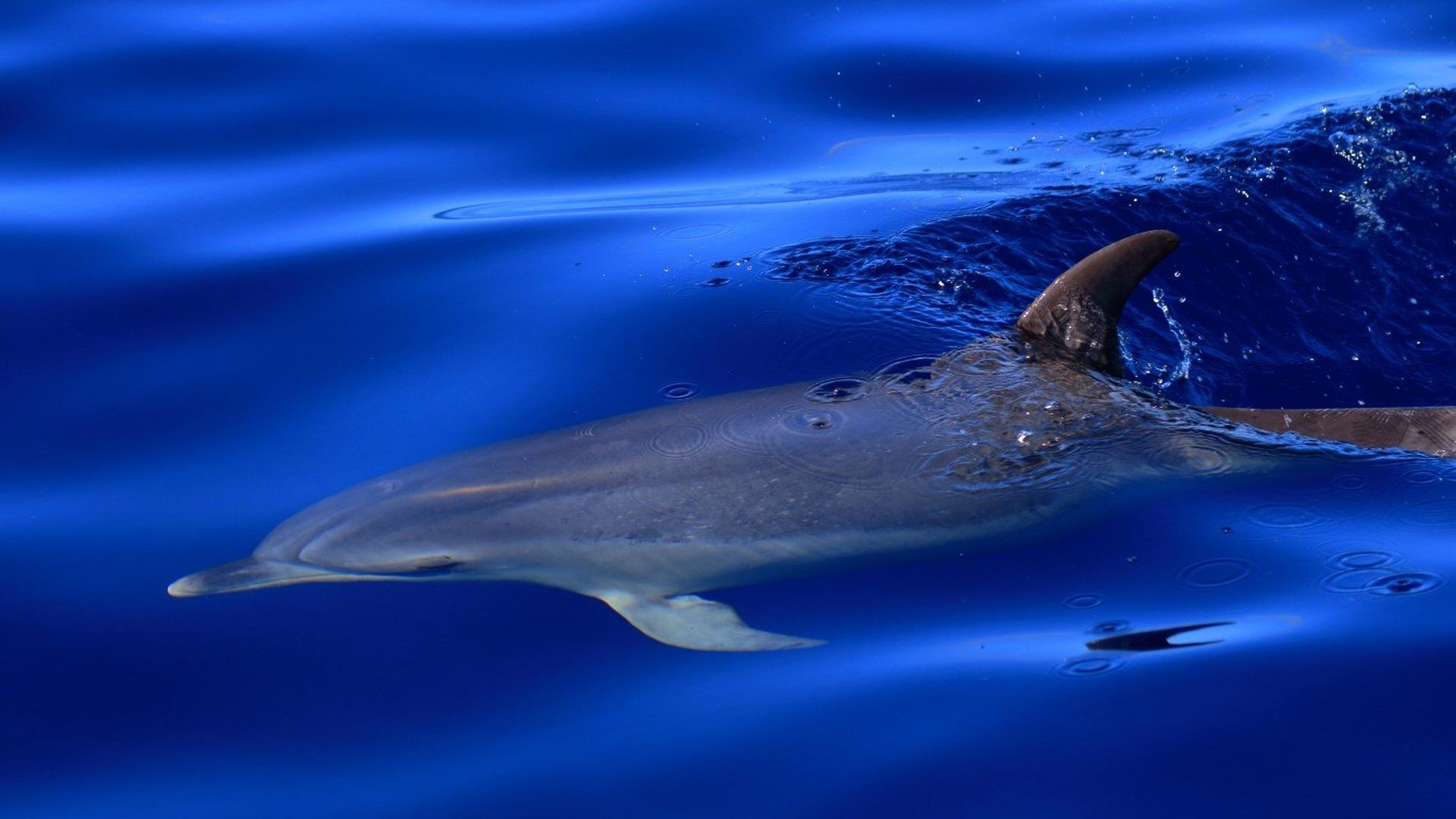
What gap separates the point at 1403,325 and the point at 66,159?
832 centimetres

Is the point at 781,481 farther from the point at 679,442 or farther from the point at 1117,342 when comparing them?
the point at 1117,342

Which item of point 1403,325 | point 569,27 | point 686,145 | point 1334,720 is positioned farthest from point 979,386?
point 569,27

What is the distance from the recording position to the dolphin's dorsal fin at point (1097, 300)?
6.36 m

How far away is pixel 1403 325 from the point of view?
316 inches

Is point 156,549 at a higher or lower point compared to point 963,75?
lower

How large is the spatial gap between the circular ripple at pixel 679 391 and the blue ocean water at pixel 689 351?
31 millimetres

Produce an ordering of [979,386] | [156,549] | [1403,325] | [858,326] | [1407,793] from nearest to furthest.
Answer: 1. [1407,793]
2. [156,549]
3. [979,386]
4. [858,326]
5. [1403,325]

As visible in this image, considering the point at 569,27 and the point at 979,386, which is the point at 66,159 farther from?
the point at 979,386

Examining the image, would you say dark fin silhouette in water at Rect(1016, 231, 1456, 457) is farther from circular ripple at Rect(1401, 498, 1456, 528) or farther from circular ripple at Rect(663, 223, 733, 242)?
circular ripple at Rect(663, 223, 733, 242)

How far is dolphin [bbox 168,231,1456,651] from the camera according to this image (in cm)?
550

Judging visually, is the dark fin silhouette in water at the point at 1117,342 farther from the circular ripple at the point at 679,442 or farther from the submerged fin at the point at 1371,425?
the circular ripple at the point at 679,442

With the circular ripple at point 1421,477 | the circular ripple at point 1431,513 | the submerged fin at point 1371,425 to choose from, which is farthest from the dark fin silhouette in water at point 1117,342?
the circular ripple at point 1431,513

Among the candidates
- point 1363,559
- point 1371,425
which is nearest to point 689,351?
point 1371,425

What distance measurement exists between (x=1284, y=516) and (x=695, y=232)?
422cm
